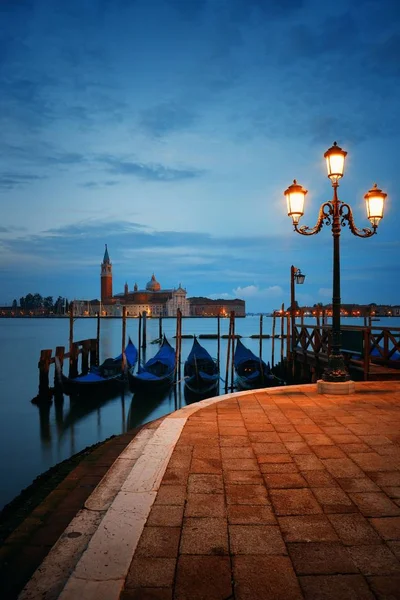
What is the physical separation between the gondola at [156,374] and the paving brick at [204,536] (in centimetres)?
1177

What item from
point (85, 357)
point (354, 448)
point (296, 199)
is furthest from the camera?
point (85, 357)

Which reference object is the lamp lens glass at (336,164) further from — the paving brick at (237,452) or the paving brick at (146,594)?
the paving brick at (146,594)

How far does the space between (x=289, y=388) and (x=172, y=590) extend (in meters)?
5.23

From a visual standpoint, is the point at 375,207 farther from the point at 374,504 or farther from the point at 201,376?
the point at 201,376

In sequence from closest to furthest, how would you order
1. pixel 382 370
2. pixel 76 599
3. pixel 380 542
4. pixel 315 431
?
pixel 76 599, pixel 380 542, pixel 315 431, pixel 382 370

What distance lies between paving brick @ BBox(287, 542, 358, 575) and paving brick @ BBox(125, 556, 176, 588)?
1.93 ft

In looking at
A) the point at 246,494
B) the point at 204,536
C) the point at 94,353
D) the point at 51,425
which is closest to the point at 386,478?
the point at 246,494

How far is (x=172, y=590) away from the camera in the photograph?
5.85 feet

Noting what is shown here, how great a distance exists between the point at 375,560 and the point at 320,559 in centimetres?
26

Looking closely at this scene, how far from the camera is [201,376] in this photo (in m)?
14.6

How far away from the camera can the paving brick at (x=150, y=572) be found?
183 centimetres

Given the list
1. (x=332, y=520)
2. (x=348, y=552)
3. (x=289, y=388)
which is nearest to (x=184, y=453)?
(x=332, y=520)

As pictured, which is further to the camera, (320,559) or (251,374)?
(251,374)

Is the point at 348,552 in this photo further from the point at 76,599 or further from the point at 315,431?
the point at 315,431
